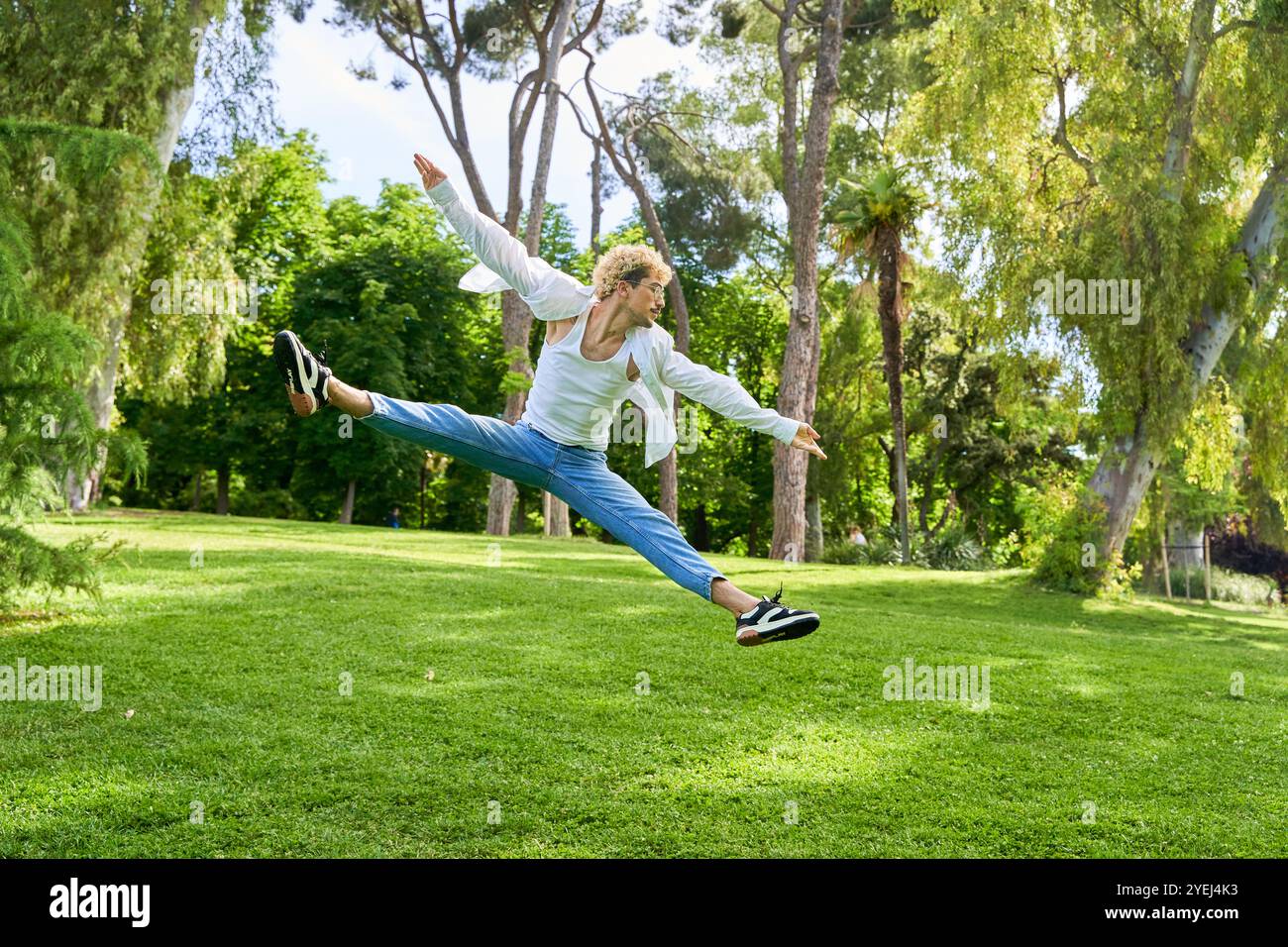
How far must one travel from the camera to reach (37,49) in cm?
2094

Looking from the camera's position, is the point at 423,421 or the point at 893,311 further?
the point at 893,311

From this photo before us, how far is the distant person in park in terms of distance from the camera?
19.7 ft

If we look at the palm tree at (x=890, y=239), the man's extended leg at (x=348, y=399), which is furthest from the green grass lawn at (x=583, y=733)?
the palm tree at (x=890, y=239)

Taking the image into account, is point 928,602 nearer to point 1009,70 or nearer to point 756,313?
point 1009,70

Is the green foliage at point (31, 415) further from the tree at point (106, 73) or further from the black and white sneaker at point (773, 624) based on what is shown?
the tree at point (106, 73)

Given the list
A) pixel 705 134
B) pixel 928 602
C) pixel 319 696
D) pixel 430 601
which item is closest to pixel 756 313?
pixel 705 134

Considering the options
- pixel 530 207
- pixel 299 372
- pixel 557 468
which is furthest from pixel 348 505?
pixel 299 372

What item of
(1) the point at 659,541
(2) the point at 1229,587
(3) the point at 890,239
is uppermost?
(3) the point at 890,239

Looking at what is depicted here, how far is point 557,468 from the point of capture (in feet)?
20.6

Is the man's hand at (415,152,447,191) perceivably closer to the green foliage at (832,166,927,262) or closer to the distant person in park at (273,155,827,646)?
the distant person in park at (273,155,827,646)

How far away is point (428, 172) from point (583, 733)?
515cm

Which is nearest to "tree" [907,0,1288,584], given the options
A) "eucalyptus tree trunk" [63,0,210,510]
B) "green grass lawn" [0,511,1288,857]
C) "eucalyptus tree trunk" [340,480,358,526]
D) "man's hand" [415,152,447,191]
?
"green grass lawn" [0,511,1288,857]

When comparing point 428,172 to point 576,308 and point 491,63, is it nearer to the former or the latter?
point 576,308

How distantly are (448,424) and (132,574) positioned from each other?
9638mm
